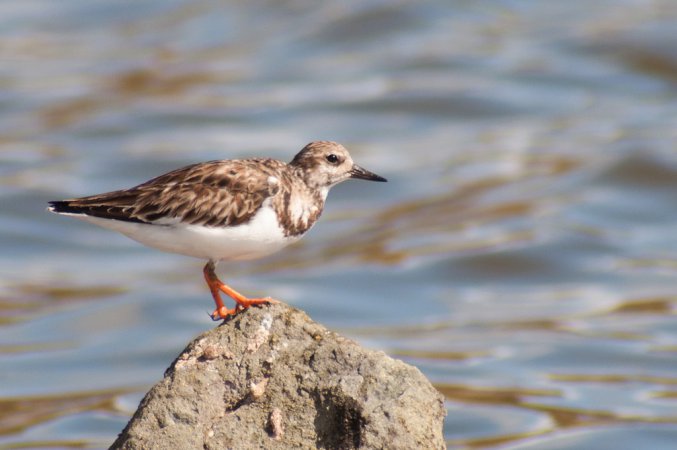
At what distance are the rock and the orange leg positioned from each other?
0.40m

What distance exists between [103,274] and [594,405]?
289 inches

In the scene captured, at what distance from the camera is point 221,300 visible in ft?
25.1

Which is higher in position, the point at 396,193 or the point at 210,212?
the point at 396,193

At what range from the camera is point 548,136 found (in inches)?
853

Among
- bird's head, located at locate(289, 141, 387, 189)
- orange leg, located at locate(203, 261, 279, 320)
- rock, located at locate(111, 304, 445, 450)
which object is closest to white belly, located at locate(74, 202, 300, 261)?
orange leg, located at locate(203, 261, 279, 320)

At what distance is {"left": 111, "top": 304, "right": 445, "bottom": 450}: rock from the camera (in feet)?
21.1

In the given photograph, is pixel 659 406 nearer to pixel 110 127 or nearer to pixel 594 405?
pixel 594 405

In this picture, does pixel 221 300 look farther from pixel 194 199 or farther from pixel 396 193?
pixel 396 193

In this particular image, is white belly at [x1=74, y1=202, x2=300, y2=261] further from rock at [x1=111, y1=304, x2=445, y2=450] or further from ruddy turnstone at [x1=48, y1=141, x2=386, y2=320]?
rock at [x1=111, y1=304, x2=445, y2=450]

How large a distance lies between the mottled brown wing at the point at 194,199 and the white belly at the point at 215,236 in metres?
0.04

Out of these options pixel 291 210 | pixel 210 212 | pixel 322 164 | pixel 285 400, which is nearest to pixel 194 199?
pixel 210 212

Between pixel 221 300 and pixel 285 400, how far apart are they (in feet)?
4.17

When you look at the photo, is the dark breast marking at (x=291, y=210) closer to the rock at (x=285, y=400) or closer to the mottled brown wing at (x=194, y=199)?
the mottled brown wing at (x=194, y=199)

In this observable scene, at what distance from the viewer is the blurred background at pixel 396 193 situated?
14.3m
